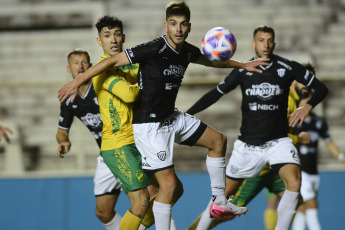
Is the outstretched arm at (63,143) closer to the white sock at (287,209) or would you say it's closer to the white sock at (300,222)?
the white sock at (287,209)

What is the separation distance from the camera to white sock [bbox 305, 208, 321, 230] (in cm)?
729

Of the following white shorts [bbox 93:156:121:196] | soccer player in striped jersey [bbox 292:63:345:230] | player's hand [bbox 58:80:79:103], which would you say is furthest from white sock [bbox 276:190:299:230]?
player's hand [bbox 58:80:79:103]

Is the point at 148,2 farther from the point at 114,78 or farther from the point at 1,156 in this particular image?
the point at 114,78

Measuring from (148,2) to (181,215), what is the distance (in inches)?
Answer: 216

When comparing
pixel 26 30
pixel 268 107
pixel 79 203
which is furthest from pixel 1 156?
pixel 268 107

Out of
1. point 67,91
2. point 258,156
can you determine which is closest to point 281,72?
point 258,156

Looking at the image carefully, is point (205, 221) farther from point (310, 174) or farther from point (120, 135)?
point (310, 174)

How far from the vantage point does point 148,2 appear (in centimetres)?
1191

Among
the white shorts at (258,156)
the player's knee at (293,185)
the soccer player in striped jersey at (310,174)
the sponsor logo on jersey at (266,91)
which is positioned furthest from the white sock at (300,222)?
the sponsor logo on jersey at (266,91)

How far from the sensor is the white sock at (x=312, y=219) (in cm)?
729

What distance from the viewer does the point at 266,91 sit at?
5664 millimetres

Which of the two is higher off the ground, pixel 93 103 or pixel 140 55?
pixel 140 55

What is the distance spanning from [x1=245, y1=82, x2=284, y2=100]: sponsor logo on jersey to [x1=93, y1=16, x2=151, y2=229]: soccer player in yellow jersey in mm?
1311

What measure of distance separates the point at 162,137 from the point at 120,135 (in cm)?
40
